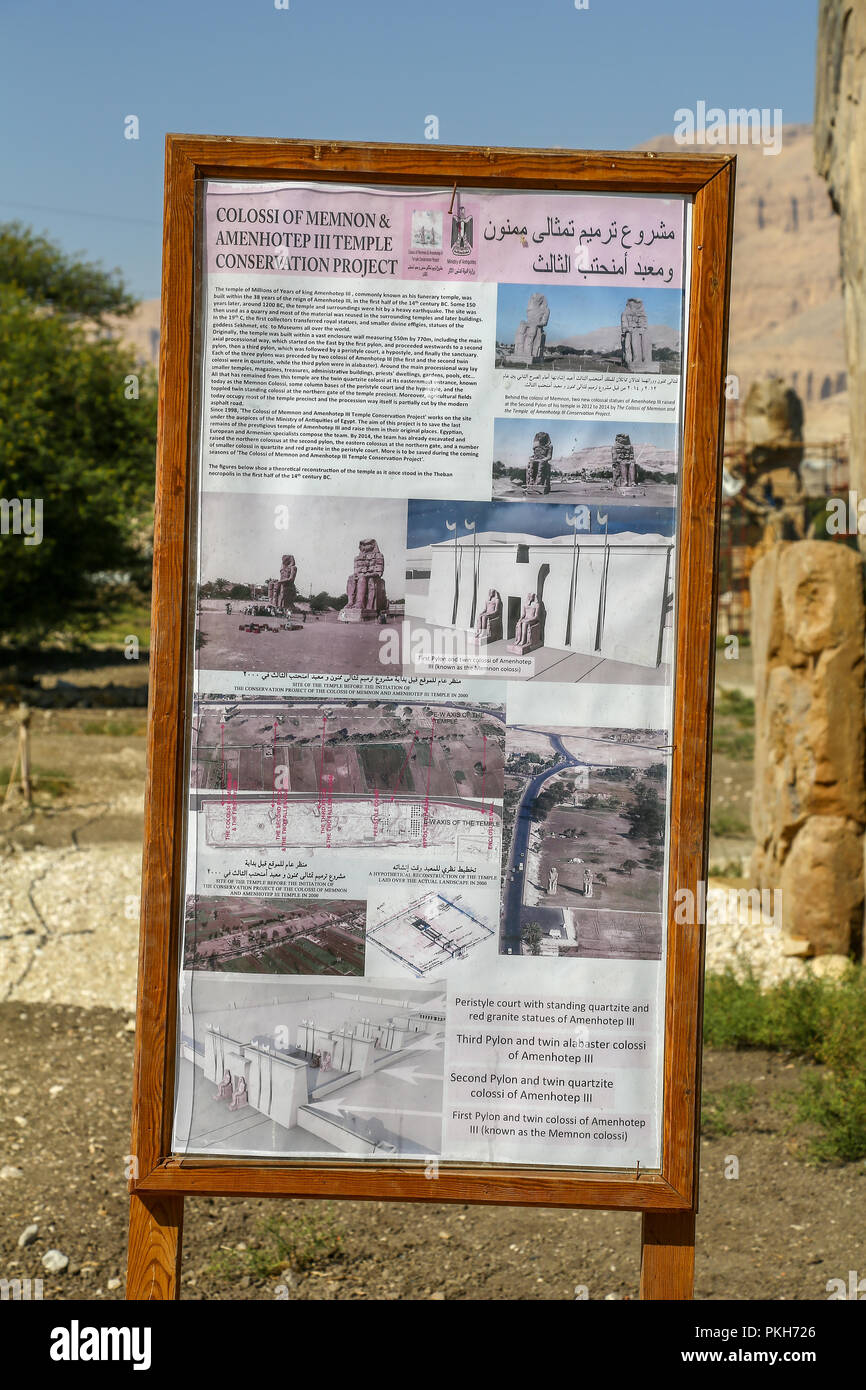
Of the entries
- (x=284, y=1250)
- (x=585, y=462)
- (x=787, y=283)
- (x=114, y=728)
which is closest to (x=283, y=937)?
(x=585, y=462)

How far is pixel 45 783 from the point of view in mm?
10492

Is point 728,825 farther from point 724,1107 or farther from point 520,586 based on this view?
point 520,586

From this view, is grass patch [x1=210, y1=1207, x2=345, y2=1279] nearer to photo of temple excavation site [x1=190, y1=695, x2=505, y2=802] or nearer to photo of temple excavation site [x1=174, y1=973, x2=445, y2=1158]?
photo of temple excavation site [x1=174, y1=973, x2=445, y2=1158]

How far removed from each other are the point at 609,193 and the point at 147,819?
5.15ft

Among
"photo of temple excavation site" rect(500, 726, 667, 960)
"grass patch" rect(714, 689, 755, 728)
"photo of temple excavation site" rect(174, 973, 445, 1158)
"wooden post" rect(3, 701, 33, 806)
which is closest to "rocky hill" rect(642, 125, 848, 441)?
"grass patch" rect(714, 689, 755, 728)

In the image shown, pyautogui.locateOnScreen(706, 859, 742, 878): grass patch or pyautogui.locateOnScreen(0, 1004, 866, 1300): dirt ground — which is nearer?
pyautogui.locateOnScreen(0, 1004, 866, 1300): dirt ground

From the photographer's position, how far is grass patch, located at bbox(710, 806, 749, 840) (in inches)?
384

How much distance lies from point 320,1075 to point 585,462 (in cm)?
135

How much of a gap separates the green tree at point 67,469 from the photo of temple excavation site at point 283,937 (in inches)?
578

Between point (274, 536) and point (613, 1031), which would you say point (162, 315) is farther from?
point (613, 1031)

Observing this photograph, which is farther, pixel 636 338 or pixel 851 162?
pixel 851 162

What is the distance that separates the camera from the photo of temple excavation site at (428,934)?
2352 millimetres

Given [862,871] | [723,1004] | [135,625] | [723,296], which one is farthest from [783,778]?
[135,625]

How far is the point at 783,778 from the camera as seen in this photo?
22.1 feet
